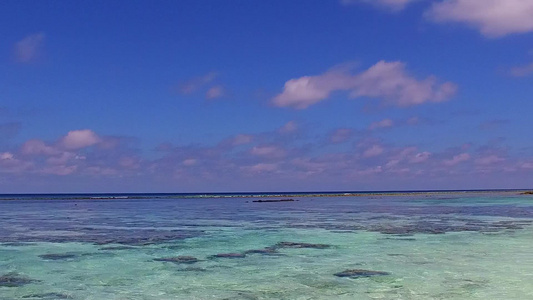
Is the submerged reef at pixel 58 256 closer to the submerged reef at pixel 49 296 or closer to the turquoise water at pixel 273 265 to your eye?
the turquoise water at pixel 273 265

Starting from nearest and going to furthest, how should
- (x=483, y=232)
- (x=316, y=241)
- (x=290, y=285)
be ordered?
1. (x=290, y=285)
2. (x=316, y=241)
3. (x=483, y=232)

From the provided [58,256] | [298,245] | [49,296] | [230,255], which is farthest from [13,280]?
[298,245]

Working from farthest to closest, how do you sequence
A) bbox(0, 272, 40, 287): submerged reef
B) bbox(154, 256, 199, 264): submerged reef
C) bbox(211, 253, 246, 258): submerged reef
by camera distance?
bbox(211, 253, 246, 258): submerged reef < bbox(154, 256, 199, 264): submerged reef < bbox(0, 272, 40, 287): submerged reef

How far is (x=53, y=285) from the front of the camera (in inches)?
648

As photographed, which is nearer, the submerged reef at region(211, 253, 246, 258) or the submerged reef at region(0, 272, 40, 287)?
the submerged reef at region(0, 272, 40, 287)

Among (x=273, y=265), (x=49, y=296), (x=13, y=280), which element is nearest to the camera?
(x=49, y=296)

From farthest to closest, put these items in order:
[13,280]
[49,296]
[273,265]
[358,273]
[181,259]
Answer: [181,259] → [273,265] → [358,273] → [13,280] → [49,296]

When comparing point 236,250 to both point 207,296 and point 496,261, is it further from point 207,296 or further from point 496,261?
point 496,261

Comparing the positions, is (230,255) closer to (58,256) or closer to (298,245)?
(298,245)

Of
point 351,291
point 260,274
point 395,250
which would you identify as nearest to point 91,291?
point 260,274

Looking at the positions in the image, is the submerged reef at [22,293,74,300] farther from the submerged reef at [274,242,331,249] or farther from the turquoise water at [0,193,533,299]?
the submerged reef at [274,242,331,249]

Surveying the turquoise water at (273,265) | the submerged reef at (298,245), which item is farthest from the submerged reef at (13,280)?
the submerged reef at (298,245)

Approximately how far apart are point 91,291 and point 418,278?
1063 centimetres

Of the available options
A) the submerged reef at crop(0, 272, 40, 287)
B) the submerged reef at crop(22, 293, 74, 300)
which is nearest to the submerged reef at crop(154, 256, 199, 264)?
the submerged reef at crop(0, 272, 40, 287)
